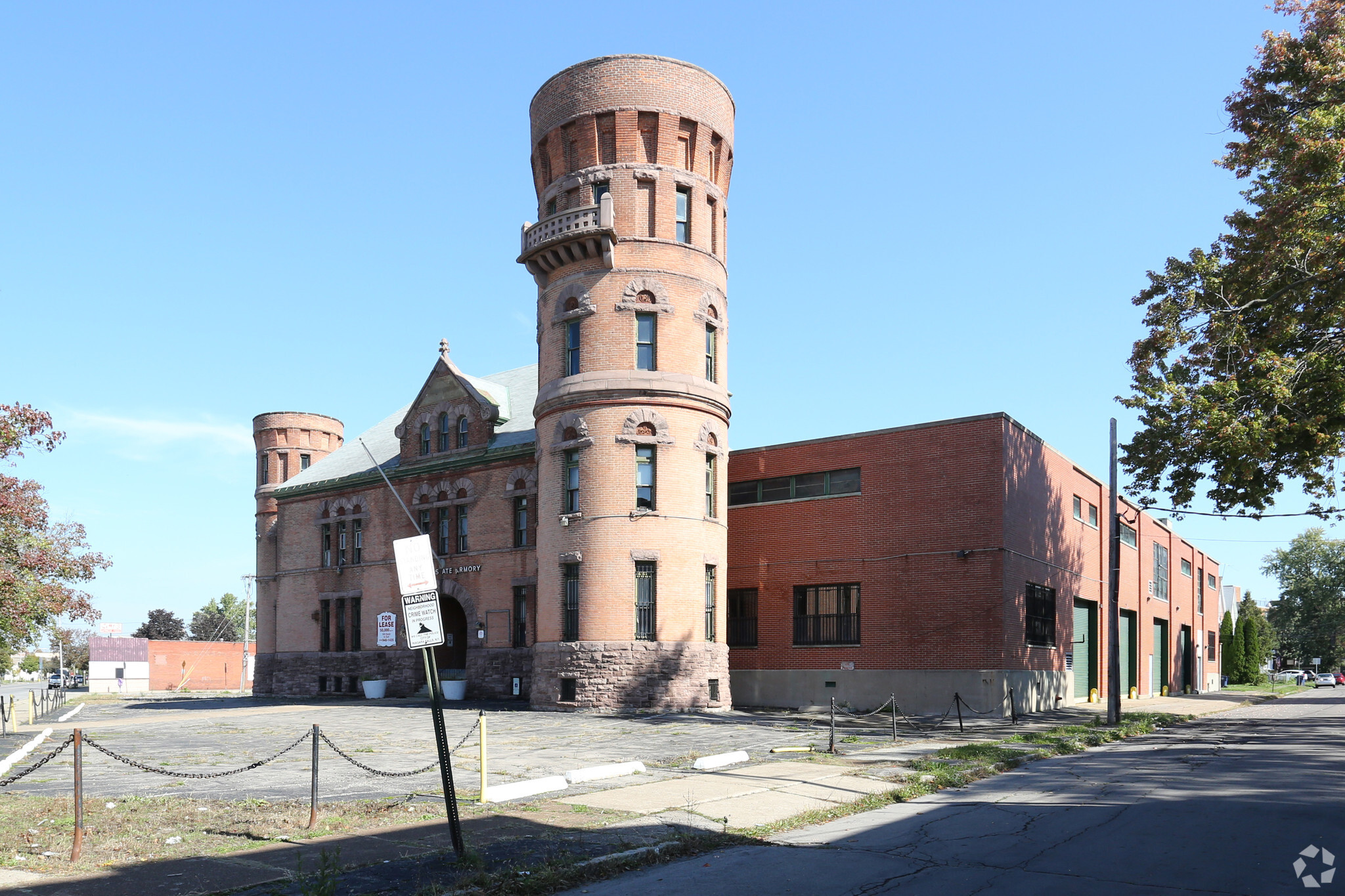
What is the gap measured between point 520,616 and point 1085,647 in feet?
75.2

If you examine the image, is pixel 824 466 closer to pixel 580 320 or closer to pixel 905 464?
pixel 905 464

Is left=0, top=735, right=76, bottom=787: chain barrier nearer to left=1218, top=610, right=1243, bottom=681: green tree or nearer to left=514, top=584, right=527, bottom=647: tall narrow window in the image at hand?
left=514, top=584, right=527, bottom=647: tall narrow window

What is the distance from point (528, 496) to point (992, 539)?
17.5 meters

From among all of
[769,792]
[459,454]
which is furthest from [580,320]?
[769,792]

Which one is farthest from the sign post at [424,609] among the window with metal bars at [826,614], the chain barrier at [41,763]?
the window with metal bars at [826,614]

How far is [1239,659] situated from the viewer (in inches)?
2987

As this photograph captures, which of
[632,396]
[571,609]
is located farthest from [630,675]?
[632,396]

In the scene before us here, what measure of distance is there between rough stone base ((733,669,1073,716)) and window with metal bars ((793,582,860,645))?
3.73 ft

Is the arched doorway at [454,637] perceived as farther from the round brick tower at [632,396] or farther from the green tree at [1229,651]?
the green tree at [1229,651]

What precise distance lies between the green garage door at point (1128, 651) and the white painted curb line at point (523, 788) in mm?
40050

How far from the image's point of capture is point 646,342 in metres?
34.3

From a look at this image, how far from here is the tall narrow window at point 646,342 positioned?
3422 cm

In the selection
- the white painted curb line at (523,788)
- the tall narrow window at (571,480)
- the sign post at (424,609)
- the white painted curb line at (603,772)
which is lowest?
the white painted curb line at (603,772)

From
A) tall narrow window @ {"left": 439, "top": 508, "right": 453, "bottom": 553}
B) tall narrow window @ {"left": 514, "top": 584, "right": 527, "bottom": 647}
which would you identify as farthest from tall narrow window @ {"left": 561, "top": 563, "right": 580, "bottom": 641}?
tall narrow window @ {"left": 439, "top": 508, "right": 453, "bottom": 553}
